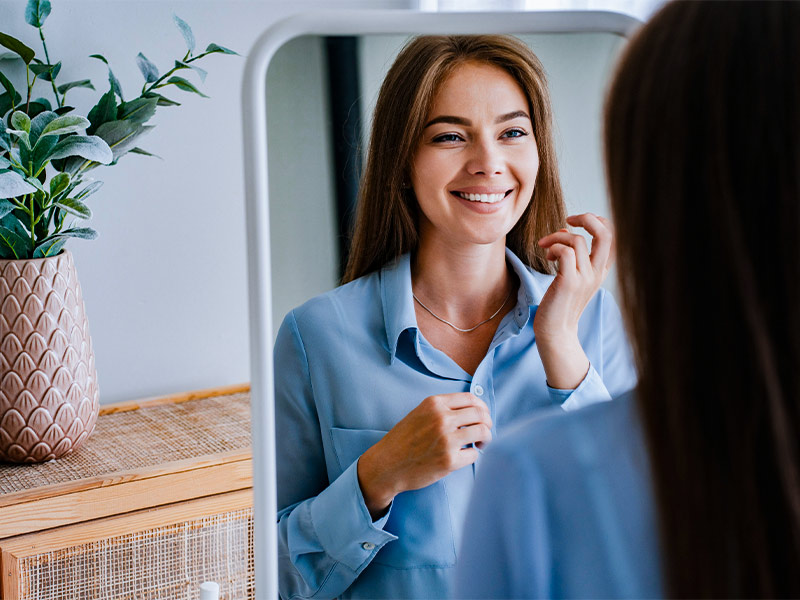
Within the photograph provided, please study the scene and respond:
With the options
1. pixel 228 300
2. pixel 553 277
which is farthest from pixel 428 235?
pixel 228 300

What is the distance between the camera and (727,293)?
40cm

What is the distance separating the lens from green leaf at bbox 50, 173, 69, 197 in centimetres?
112

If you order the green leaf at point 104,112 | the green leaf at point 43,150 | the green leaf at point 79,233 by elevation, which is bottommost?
the green leaf at point 79,233

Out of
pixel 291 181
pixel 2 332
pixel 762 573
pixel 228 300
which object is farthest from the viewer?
pixel 228 300

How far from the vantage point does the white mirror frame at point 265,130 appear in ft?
2.17

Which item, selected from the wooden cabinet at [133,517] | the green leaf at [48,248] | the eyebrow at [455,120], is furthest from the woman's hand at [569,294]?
the green leaf at [48,248]

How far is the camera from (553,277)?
2.24 feet

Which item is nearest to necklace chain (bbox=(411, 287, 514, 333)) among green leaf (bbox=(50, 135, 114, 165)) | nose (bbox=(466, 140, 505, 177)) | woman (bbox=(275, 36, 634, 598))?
woman (bbox=(275, 36, 634, 598))

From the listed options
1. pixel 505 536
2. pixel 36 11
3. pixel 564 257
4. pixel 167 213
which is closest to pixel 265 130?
pixel 564 257

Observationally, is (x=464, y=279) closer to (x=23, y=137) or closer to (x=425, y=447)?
(x=425, y=447)

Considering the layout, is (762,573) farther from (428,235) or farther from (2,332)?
(2,332)

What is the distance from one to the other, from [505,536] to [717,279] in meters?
0.20

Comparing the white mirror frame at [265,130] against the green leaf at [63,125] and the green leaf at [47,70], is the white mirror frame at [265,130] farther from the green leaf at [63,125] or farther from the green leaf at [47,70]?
the green leaf at [47,70]

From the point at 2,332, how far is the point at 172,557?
414 mm
